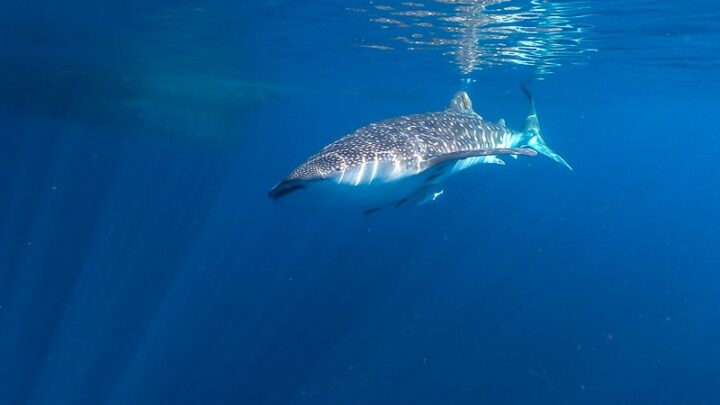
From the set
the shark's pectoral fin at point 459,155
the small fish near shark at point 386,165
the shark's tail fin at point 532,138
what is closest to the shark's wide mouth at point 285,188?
the small fish near shark at point 386,165

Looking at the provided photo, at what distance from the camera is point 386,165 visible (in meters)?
6.09

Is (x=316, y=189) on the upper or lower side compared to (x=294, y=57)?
upper

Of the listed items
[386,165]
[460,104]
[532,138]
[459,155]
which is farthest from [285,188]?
[532,138]

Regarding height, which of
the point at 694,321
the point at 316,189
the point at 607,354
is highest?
the point at 316,189

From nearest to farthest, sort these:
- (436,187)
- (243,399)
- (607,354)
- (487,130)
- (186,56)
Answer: (436,187) < (487,130) < (243,399) < (607,354) < (186,56)

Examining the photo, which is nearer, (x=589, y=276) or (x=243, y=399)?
(x=243, y=399)

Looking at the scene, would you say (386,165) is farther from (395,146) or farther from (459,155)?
(459,155)

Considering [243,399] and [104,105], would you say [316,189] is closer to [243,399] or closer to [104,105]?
[243,399]

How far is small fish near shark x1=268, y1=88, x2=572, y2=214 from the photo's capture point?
5.27 m

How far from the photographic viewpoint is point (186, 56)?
22438 mm

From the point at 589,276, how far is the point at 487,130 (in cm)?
2357

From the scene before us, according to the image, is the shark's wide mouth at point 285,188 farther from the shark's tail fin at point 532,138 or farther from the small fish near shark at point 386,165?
the shark's tail fin at point 532,138

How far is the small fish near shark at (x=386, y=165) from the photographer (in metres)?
5.27

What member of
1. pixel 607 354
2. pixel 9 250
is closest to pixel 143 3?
pixel 9 250
